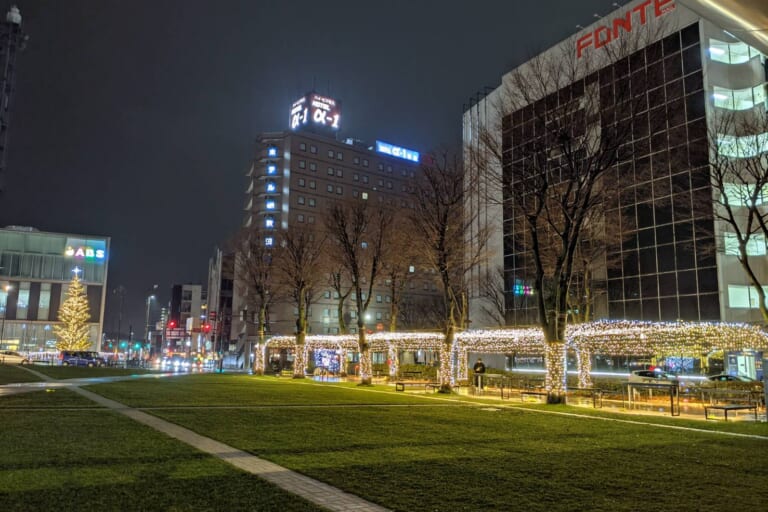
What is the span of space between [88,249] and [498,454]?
8964cm

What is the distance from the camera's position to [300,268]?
44.2m

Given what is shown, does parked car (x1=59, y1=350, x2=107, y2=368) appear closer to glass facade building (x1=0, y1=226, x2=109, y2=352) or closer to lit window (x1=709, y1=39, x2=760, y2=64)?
glass facade building (x1=0, y1=226, x2=109, y2=352)

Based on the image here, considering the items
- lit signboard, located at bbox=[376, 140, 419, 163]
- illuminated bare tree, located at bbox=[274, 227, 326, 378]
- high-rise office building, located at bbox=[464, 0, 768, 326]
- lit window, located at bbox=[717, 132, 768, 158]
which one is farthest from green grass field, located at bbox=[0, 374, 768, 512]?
lit signboard, located at bbox=[376, 140, 419, 163]

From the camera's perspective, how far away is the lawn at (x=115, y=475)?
21.1 ft

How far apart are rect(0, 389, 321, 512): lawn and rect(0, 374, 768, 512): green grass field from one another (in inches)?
1.4

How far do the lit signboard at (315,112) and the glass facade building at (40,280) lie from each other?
135 feet

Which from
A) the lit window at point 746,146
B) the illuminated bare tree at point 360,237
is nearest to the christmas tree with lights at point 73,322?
the illuminated bare tree at point 360,237

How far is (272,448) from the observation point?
10180 millimetres

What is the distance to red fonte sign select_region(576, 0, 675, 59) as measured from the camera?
46.4m

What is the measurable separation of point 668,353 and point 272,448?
21804mm

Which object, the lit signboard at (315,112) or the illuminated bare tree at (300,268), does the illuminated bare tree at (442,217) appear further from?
the lit signboard at (315,112)

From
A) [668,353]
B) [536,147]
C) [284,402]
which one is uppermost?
[536,147]

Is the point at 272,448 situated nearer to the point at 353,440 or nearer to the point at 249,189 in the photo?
the point at 353,440

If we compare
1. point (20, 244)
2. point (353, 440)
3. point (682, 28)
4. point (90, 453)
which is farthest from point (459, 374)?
point (20, 244)
